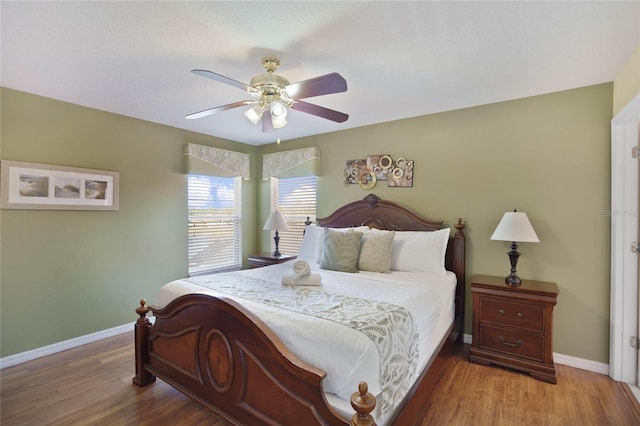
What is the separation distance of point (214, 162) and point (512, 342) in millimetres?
3980

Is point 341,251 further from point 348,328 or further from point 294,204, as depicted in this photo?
point 294,204

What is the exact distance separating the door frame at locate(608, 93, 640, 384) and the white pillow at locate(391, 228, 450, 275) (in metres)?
1.27

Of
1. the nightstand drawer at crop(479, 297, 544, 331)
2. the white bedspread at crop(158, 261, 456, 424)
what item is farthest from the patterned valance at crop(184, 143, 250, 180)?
the nightstand drawer at crop(479, 297, 544, 331)

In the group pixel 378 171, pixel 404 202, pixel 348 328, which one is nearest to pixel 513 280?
pixel 404 202

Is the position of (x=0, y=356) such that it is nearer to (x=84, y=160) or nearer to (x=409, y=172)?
(x=84, y=160)

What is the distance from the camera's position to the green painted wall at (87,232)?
276 centimetres

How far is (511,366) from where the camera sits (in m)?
2.57

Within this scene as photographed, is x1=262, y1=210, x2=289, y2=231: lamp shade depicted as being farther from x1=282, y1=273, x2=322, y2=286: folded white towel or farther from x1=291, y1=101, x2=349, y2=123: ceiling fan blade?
x1=291, y1=101, x2=349, y2=123: ceiling fan blade

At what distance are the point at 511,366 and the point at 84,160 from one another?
4.49 metres

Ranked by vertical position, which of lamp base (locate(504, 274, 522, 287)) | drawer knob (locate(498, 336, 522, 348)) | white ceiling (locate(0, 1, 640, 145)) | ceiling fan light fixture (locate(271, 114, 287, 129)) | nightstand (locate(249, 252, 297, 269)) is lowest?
drawer knob (locate(498, 336, 522, 348))

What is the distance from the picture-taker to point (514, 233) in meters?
2.61

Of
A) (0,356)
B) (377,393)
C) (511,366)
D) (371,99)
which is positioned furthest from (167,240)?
(511,366)

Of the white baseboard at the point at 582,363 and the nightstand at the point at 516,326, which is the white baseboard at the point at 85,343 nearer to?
the white baseboard at the point at 582,363

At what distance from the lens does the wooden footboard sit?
140cm
